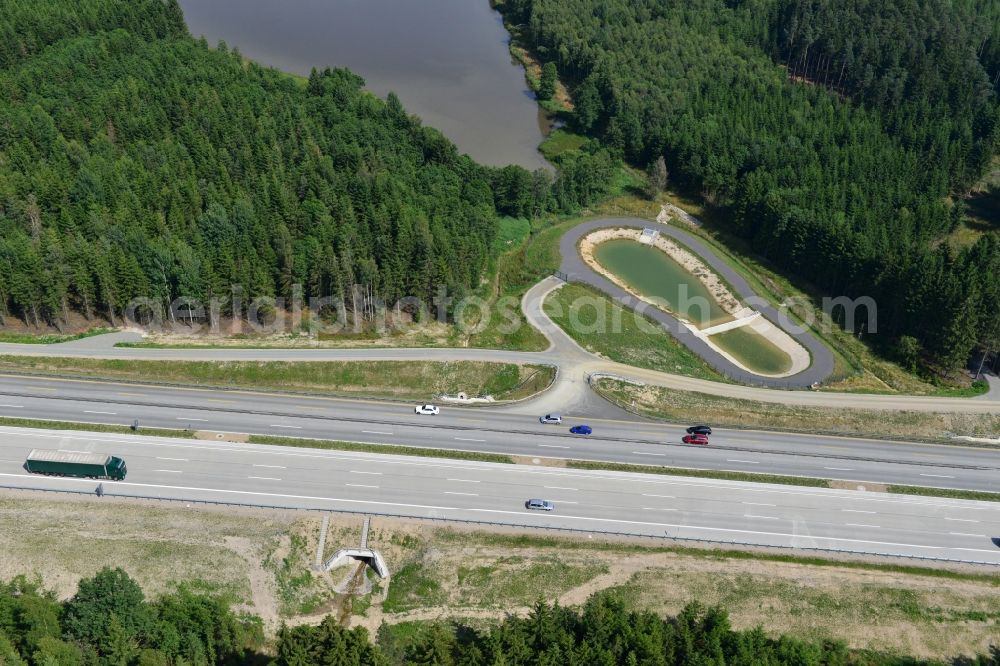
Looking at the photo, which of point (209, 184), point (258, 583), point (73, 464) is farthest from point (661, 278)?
point (73, 464)

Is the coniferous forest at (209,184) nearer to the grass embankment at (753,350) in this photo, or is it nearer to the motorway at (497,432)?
the motorway at (497,432)

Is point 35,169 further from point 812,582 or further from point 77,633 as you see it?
point 812,582

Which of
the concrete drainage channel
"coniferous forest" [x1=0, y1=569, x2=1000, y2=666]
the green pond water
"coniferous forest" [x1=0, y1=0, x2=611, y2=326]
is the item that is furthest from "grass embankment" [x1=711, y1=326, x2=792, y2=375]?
the concrete drainage channel

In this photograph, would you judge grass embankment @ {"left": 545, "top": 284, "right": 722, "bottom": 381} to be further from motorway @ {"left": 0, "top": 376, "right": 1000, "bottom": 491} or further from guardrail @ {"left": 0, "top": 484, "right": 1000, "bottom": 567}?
guardrail @ {"left": 0, "top": 484, "right": 1000, "bottom": 567}

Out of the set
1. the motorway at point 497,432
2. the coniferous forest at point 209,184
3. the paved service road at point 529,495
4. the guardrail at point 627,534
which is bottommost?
the guardrail at point 627,534

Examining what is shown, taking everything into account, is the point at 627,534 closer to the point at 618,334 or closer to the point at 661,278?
the point at 618,334

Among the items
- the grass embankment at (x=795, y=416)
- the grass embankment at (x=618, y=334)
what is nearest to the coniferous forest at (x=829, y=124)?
the grass embankment at (x=795, y=416)
